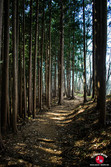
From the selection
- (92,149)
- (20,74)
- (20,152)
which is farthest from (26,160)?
(20,74)

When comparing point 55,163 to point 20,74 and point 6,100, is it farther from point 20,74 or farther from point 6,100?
point 20,74

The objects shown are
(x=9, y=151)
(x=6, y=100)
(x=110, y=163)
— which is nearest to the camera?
(x=110, y=163)

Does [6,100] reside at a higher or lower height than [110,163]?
higher

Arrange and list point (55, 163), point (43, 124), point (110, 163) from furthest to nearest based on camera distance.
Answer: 1. point (43, 124)
2. point (55, 163)
3. point (110, 163)

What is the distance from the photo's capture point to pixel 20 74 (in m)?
9.91

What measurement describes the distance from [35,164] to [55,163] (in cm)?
78

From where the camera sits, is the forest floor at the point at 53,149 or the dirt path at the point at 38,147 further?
the dirt path at the point at 38,147

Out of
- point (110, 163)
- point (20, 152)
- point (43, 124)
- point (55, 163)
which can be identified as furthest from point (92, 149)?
point (43, 124)

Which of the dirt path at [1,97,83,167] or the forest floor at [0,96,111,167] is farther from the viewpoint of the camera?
the dirt path at [1,97,83,167]

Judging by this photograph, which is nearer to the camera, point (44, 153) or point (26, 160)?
point (26, 160)

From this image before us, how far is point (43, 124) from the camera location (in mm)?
8188

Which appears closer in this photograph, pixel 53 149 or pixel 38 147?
pixel 53 149

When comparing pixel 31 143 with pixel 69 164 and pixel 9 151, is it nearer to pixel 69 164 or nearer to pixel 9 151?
pixel 9 151

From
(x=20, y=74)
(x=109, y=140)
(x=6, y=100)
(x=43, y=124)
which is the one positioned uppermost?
(x=20, y=74)
